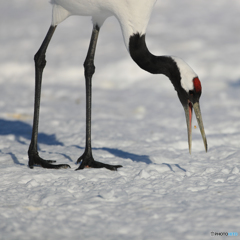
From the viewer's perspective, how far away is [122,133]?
6457mm

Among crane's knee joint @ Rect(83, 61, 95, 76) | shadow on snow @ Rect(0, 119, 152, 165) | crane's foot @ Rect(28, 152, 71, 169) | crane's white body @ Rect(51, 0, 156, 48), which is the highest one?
crane's white body @ Rect(51, 0, 156, 48)

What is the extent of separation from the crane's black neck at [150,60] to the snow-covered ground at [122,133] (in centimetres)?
99

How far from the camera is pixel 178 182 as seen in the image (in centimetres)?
416


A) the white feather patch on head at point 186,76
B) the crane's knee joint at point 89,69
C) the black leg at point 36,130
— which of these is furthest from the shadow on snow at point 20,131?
the white feather patch on head at point 186,76

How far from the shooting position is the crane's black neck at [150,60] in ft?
14.6

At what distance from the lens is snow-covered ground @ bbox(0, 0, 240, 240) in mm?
3217

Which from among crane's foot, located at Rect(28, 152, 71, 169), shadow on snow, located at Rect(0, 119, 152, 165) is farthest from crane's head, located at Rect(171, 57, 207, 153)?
crane's foot, located at Rect(28, 152, 71, 169)

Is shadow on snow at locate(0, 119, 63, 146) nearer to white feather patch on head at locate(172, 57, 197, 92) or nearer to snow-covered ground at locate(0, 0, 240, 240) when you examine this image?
snow-covered ground at locate(0, 0, 240, 240)

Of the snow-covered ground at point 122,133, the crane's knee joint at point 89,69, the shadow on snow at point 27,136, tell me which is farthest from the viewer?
the shadow on snow at point 27,136

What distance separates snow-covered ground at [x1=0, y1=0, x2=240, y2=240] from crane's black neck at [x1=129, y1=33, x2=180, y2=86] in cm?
99

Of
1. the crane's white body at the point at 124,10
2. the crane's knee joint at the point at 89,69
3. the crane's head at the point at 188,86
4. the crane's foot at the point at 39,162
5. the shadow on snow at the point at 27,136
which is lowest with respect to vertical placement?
the crane's foot at the point at 39,162

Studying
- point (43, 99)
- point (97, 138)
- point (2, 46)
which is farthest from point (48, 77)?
point (97, 138)

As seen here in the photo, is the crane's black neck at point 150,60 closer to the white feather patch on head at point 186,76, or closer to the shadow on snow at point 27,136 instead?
the white feather patch on head at point 186,76

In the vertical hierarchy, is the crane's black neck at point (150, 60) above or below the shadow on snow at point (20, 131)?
above
